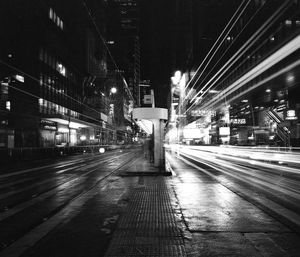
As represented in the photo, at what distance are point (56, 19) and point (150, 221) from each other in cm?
5284


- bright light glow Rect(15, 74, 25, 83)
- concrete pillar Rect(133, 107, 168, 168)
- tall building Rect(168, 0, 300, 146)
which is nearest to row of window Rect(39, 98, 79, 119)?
bright light glow Rect(15, 74, 25, 83)

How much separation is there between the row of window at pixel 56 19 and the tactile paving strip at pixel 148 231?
47.5 m

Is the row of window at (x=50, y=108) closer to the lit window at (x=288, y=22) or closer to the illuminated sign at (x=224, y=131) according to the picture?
the illuminated sign at (x=224, y=131)

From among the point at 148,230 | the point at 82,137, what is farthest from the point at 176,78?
the point at 148,230

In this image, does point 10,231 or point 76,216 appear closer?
point 10,231

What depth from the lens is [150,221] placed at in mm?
7645

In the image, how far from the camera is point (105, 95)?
99.4 metres

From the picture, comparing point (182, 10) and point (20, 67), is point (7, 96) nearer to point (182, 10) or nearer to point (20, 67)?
point (20, 67)

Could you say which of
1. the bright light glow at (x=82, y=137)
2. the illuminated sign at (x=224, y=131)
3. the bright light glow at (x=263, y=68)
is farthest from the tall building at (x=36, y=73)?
the bright light glow at (x=263, y=68)

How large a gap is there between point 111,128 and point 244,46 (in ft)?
189

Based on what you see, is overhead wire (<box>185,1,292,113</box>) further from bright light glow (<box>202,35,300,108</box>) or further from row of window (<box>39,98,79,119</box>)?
row of window (<box>39,98,79,119</box>)

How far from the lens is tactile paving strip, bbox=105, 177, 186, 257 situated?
5484mm

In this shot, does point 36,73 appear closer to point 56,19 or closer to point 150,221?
point 56,19

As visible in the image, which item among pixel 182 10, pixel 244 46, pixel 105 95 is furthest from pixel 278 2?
pixel 182 10
